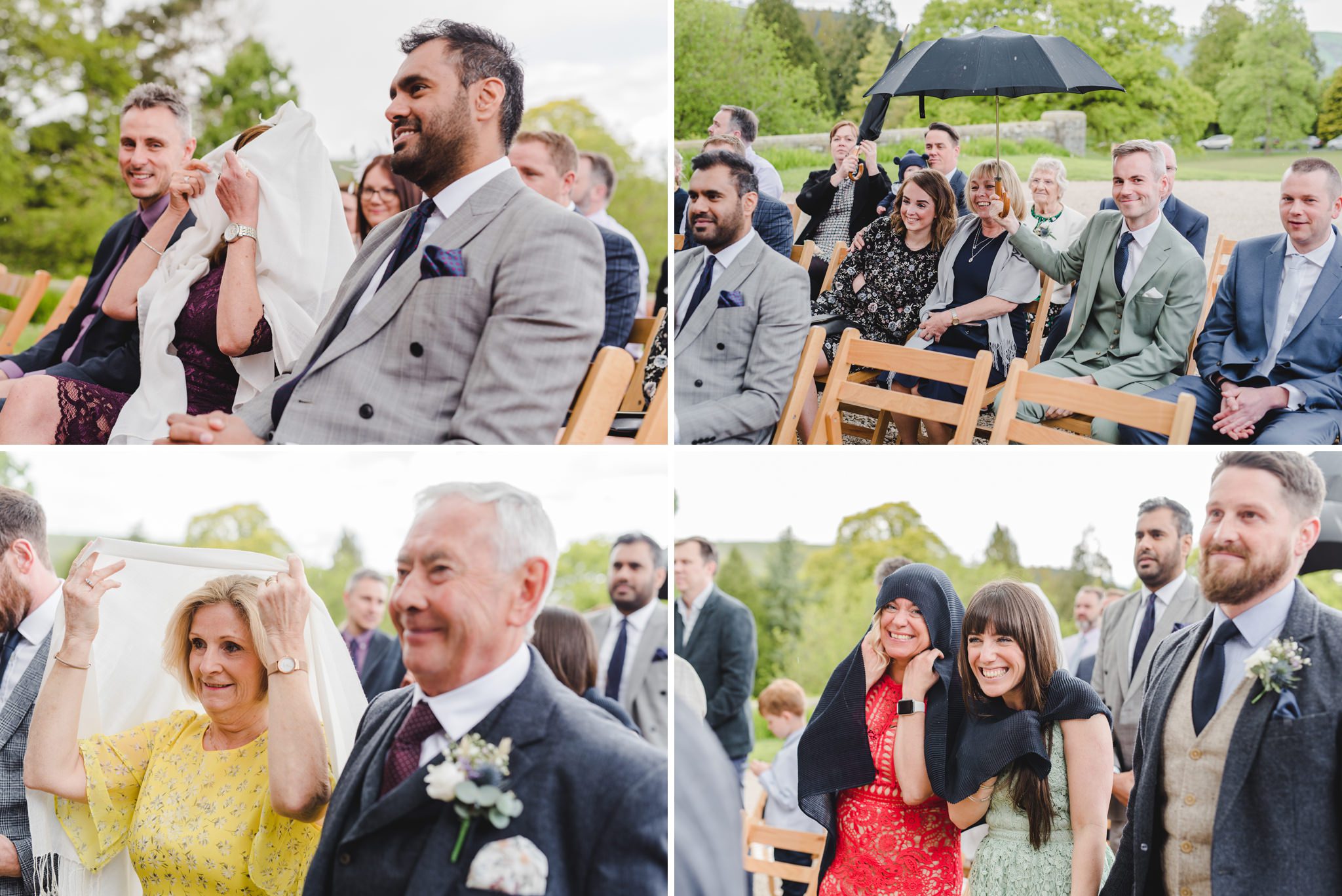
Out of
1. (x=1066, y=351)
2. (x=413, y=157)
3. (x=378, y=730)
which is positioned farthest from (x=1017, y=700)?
(x=413, y=157)

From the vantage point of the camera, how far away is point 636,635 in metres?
2.55

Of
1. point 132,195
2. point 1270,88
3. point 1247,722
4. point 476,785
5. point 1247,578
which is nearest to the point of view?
point 476,785

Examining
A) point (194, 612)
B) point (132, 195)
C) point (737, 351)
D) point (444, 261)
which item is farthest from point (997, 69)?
point (194, 612)

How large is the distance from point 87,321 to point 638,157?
1522 millimetres

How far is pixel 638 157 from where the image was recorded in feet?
8.61

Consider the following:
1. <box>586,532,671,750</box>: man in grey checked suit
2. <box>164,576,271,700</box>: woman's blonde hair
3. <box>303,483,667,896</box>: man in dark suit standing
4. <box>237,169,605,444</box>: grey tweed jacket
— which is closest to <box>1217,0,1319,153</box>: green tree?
<box>237,169,605,444</box>: grey tweed jacket

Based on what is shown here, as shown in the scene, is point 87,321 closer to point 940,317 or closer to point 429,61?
point 429,61

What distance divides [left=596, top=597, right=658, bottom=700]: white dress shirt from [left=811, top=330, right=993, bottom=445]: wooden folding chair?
2.12 ft

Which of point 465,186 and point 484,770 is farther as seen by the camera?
point 465,186

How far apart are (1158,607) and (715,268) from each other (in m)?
1.36

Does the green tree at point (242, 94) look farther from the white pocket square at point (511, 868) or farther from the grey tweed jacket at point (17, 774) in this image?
the white pocket square at point (511, 868)

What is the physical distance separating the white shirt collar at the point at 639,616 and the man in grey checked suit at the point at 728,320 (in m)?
0.42

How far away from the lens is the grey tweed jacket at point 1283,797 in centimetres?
231

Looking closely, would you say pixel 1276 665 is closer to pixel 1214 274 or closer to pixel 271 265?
pixel 1214 274
